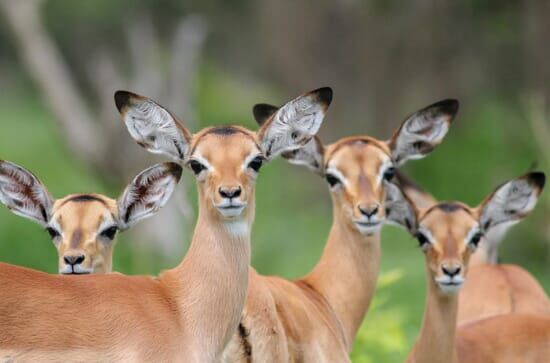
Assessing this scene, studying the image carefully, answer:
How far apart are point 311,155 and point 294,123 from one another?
98 centimetres

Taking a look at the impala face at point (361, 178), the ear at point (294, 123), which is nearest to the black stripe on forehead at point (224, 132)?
the ear at point (294, 123)

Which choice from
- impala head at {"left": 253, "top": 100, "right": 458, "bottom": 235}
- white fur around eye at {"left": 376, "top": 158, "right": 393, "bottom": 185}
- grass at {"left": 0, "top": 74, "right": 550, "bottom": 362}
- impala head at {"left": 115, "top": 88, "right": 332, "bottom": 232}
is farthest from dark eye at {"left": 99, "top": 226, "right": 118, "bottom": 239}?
grass at {"left": 0, "top": 74, "right": 550, "bottom": 362}

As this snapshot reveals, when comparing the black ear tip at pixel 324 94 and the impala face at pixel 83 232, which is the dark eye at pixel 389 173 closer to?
the black ear tip at pixel 324 94

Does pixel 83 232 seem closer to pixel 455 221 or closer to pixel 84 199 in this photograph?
pixel 84 199

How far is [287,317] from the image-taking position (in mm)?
6891

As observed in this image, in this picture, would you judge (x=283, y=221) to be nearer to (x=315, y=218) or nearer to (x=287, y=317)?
(x=315, y=218)

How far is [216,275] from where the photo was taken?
642cm

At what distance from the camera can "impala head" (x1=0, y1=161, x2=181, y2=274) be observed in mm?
7098

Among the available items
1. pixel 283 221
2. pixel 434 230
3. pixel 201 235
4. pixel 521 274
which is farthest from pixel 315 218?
pixel 201 235

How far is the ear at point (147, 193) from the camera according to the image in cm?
746

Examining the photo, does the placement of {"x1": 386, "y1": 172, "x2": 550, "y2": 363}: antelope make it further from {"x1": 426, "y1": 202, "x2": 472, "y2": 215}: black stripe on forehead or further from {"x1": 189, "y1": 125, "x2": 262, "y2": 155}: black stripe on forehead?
{"x1": 189, "y1": 125, "x2": 262, "y2": 155}: black stripe on forehead

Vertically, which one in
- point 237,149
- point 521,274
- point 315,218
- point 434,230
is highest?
point 237,149

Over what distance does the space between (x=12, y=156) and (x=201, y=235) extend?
1182 cm

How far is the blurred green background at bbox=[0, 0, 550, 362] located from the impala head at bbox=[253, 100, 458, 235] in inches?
155
